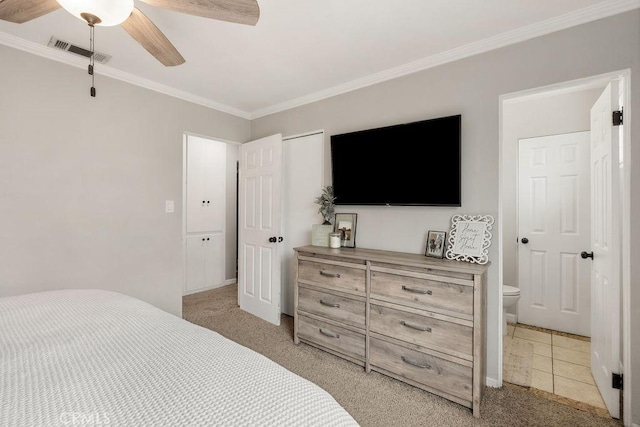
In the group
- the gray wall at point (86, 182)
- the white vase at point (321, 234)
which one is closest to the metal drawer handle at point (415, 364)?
the white vase at point (321, 234)

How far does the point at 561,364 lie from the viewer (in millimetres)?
2414

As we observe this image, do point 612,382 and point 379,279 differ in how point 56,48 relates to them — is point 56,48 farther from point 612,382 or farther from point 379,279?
point 612,382

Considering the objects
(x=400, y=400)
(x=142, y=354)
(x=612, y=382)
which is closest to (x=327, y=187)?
(x=400, y=400)

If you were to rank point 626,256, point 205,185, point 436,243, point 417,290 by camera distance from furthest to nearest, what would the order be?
point 205,185 → point 436,243 → point 417,290 → point 626,256

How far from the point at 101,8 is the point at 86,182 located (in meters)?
1.80

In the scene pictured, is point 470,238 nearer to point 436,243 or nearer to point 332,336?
point 436,243

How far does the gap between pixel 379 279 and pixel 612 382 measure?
1506 millimetres

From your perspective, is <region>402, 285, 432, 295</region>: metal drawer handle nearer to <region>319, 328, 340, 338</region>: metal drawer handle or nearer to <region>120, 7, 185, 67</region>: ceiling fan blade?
<region>319, 328, 340, 338</region>: metal drawer handle

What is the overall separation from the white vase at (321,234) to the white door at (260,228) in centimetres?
46

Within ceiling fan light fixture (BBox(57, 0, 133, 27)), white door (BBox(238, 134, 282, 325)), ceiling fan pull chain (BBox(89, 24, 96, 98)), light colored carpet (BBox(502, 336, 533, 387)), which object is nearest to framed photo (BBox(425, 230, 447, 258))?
light colored carpet (BBox(502, 336, 533, 387))

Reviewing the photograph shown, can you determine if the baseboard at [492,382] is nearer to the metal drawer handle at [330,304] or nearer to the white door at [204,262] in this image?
the metal drawer handle at [330,304]

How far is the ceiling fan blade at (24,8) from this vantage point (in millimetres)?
1327

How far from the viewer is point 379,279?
86.2 inches

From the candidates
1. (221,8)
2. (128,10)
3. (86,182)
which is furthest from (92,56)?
(221,8)
